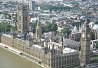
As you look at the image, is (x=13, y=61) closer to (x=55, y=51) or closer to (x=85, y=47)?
(x=55, y=51)

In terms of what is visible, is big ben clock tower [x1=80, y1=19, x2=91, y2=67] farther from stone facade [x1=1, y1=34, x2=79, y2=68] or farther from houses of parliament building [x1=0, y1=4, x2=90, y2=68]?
stone facade [x1=1, y1=34, x2=79, y2=68]

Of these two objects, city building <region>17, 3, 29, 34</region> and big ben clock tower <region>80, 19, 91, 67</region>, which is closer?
big ben clock tower <region>80, 19, 91, 67</region>

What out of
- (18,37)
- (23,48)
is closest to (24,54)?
(23,48)

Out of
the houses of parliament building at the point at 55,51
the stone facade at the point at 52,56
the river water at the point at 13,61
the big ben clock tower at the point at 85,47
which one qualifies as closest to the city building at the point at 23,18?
the houses of parliament building at the point at 55,51

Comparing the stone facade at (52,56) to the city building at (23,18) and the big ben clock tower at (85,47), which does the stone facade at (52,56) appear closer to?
the big ben clock tower at (85,47)

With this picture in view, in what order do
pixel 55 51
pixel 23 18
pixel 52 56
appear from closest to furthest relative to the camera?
pixel 52 56, pixel 55 51, pixel 23 18

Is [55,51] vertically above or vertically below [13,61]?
above

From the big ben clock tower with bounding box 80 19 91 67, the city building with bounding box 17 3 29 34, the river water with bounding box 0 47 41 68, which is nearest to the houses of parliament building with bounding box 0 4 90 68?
the big ben clock tower with bounding box 80 19 91 67

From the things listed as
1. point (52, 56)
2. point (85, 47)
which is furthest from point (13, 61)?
point (85, 47)
